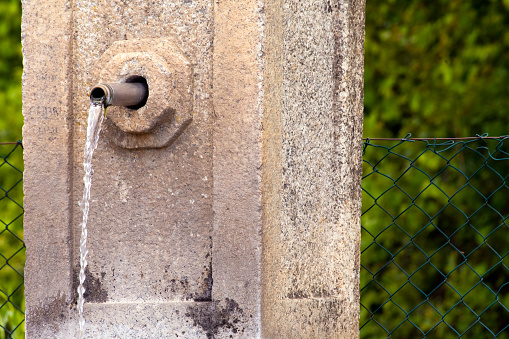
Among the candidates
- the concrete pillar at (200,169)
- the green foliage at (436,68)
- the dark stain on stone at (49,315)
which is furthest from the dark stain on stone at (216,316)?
the green foliage at (436,68)

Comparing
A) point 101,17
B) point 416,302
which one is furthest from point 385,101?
point 101,17

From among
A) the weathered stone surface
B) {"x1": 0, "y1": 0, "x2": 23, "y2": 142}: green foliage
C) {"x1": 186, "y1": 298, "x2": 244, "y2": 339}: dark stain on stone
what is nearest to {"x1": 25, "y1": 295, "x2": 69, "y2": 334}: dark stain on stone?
{"x1": 186, "y1": 298, "x2": 244, "y2": 339}: dark stain on stone

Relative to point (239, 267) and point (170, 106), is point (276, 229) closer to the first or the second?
point (239, 267)

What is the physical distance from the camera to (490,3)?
11.6 ft

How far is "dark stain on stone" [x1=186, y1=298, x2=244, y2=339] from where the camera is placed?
1540 millimetres

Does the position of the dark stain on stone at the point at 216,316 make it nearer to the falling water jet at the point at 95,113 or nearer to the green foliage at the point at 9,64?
the falling water jet at the point at 95,113

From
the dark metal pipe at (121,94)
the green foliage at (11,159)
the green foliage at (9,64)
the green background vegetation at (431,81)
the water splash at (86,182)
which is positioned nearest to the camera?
the dark metal pipe at (121,94)

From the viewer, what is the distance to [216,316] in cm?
156

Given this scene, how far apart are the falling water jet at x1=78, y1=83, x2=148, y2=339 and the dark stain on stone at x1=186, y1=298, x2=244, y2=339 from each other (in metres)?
0.32

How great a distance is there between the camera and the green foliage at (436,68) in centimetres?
344

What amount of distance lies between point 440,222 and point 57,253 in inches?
98.9

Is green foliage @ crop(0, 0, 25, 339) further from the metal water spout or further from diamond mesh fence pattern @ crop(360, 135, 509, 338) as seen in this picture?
diamond mesh fence pattern @ crop(360, 135, 509, 338)

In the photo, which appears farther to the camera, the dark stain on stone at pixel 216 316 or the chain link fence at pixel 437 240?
the chain link fence at pixel 437 240

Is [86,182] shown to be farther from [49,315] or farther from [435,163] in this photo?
[435,163]
